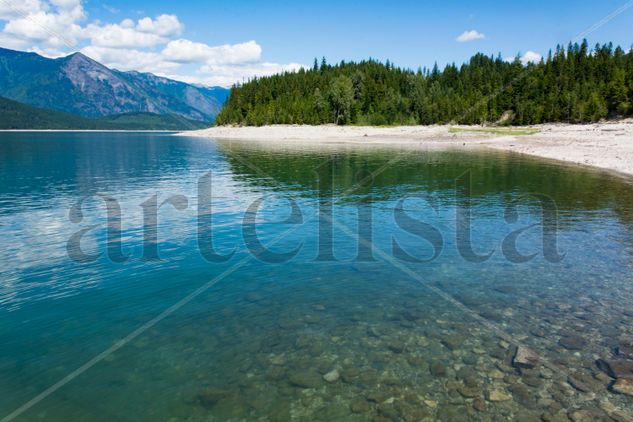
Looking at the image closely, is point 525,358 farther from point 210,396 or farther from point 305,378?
point 210,396

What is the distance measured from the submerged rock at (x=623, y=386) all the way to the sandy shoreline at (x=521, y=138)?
4437cm

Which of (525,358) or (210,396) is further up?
(525,358)

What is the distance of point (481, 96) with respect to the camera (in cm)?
15625

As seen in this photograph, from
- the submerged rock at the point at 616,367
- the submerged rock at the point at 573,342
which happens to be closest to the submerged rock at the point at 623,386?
the submerged rock at the point at 616,367

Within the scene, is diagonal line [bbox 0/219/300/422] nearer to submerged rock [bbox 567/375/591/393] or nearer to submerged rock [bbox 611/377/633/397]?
submerged rock [bbox 567/375/591/393]

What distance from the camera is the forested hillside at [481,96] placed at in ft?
413

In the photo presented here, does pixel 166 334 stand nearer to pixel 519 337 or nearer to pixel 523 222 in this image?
pixel 519 337

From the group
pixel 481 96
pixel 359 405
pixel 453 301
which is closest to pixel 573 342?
pixel 453 301

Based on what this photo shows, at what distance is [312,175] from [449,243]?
29.9 m

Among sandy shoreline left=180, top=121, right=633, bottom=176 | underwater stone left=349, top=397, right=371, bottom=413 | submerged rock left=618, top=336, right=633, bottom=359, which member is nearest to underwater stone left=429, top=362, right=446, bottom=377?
underwater stone left=349, top=397, right=371, bottom=413

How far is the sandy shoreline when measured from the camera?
58.7m

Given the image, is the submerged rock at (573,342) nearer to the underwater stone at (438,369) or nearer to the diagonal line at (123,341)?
the underwater stone at (438,369)

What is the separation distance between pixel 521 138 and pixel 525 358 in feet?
319

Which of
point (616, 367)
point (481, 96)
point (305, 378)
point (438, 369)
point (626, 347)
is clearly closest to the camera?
point (305, 378)
